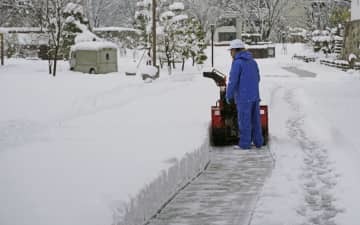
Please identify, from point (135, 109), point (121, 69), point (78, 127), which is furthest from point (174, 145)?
point (121, 69)

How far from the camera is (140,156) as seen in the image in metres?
6.73

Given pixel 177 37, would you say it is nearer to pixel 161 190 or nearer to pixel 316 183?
pixel 316 183

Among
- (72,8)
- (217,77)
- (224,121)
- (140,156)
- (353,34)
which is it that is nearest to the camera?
(140,156)

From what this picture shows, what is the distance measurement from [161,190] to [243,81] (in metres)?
3.28

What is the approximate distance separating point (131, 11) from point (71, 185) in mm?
61951

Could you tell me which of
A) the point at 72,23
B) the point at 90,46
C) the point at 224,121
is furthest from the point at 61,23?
the point at 224,121

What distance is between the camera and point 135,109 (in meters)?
12.9

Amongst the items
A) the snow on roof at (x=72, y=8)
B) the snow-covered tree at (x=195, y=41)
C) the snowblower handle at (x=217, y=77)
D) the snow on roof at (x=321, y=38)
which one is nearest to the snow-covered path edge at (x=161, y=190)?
the snowblower handle at (x=217, y=77)

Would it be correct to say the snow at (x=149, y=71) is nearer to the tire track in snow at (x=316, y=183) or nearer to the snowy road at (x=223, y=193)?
the tire track in snow at (x=316, y=183)

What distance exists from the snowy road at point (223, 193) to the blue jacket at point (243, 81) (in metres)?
0.81

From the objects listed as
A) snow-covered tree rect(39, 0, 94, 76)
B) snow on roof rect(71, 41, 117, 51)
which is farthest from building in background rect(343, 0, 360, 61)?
snow-covered tree rect(39, 0, 94, 76)

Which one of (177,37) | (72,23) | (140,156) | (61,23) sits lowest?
(140,156)

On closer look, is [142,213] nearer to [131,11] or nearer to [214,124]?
[214,124]

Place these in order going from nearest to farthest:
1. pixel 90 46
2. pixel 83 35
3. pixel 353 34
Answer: pixel 90 46 → pixel 83 35 → pixel 353 34
